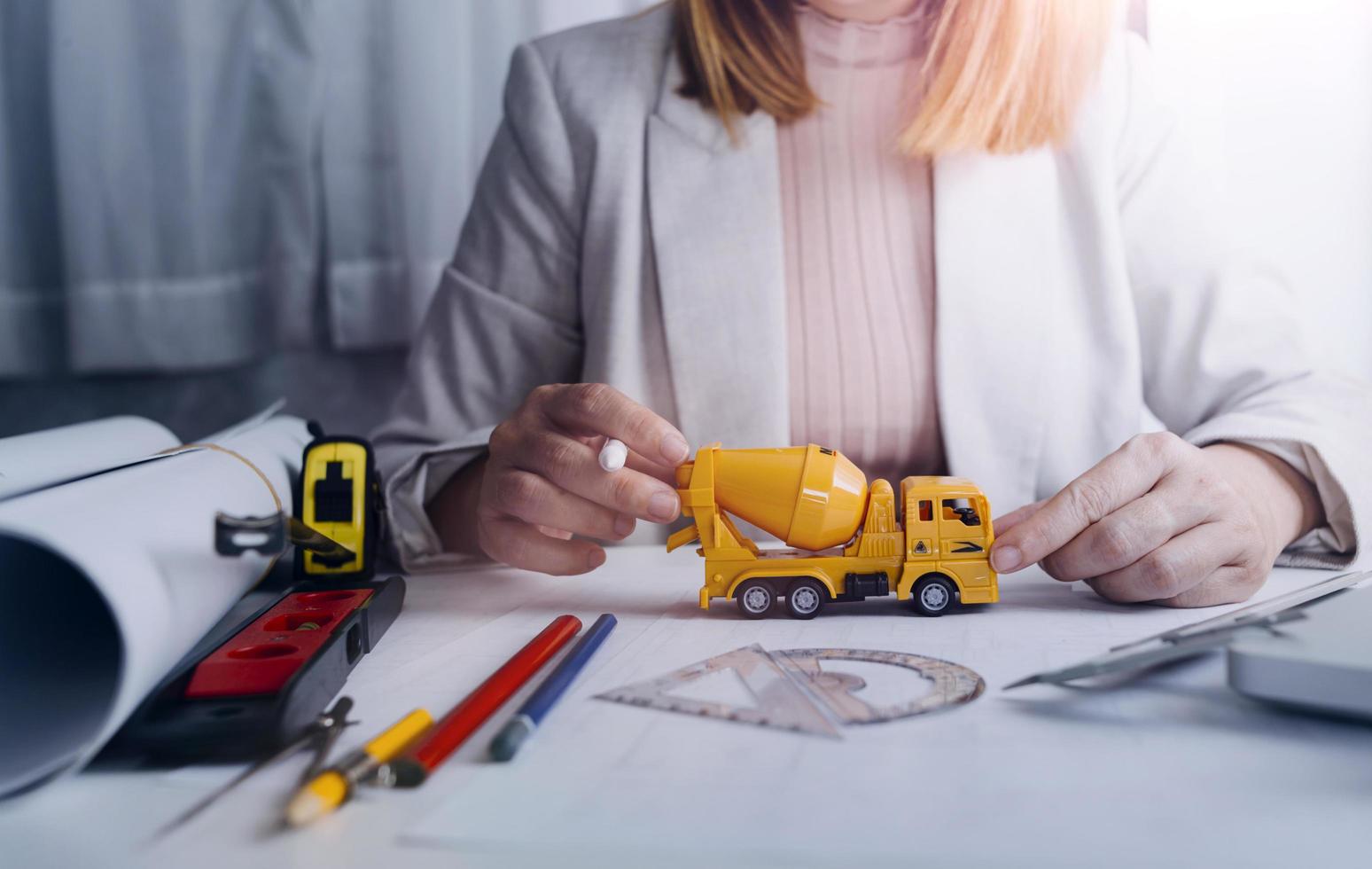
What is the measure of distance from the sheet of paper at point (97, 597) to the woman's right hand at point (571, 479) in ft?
0.64

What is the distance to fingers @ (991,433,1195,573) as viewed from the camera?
0.62 m

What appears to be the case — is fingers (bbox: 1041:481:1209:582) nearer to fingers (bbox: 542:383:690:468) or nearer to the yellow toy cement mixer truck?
the yellow toy cement mixer truck

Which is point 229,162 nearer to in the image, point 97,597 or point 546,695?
point 97,597

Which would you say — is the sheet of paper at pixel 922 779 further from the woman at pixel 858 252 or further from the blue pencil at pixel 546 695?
the woman at pixel 858 252

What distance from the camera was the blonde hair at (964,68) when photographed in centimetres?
100

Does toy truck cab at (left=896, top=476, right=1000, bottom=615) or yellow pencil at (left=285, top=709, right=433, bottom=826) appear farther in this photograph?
toy truck cab at (left=896, top=476, right=1000, bottom=615)

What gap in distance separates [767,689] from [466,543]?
0.48 meters

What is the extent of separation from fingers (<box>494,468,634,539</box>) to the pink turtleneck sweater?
385 millimetres

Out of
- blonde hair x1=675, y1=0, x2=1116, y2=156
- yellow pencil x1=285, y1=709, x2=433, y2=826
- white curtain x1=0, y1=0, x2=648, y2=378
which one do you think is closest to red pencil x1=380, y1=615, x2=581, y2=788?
yellow pencil x1=285, y1=709, x2=433, y2=826

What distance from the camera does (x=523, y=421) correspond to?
74 cm

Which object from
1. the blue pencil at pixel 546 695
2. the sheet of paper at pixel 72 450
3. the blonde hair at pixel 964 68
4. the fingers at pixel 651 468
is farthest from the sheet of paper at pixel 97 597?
the blonde hair at pixel 964 68

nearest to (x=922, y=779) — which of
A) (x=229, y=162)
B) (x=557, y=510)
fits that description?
(x=557, y=510)

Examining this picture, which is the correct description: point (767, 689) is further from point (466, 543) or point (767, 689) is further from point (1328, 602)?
A: point (466, 543)

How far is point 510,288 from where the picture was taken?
1083 millimetres
